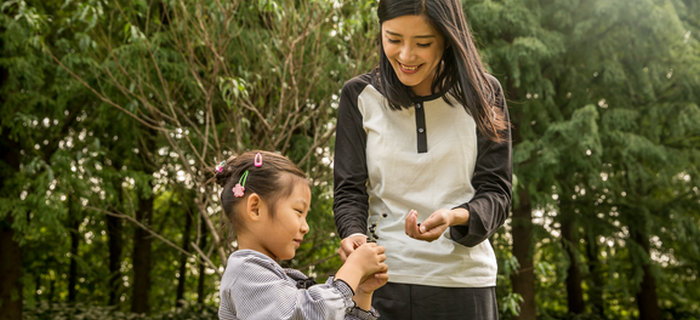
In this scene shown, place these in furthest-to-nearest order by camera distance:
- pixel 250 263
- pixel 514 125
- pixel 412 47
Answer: pixel 514 125 < pixel 412 47 < pixel 250 263

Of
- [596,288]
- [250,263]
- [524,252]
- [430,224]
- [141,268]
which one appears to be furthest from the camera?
[596,288]

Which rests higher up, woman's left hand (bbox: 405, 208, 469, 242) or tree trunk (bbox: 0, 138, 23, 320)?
woman's left hand (bbox: 405, 208, 469, 242)

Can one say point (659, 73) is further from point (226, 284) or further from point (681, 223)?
point (226, 284)

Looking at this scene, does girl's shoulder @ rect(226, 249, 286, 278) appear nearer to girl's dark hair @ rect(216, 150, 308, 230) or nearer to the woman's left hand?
girl's dark hair @ rect(216, 150, 308, 230)

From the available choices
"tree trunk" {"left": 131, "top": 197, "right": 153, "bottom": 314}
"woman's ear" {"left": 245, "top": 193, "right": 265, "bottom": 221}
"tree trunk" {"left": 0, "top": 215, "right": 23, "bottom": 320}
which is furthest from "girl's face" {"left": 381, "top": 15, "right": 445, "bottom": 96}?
"tree trunk" {"left": 131, "top": 197, "right": 153, "bottom": 314}

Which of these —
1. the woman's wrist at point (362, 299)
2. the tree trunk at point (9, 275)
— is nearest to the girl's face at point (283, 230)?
the woman's wrist at point (362, 299)

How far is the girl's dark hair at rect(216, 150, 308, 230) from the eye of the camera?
185 centimetres

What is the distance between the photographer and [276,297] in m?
1.62

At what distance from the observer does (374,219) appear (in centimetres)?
190

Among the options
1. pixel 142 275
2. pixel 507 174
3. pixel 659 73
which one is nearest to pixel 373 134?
pixel 507 174

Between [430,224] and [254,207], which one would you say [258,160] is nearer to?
[254,207]

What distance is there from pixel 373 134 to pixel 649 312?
376 inches

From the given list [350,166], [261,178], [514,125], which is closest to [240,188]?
[261,178]

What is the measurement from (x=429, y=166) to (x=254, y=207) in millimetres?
510
